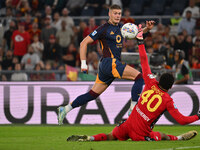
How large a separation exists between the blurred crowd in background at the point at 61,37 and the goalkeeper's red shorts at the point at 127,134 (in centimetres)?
697

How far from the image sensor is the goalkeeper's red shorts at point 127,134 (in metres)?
8.46

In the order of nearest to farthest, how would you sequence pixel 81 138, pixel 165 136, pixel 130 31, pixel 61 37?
pixel 81 138 → pixel 165 136 → pixel 130 31 → pixel 61 37

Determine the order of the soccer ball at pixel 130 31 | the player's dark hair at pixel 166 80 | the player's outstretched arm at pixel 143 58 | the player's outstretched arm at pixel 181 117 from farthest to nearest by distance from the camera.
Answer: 1. the soccer ball at pixel 130 31
2. the player's outstretched arm at pixel 143 58
3. the player's dark hair at pixel 166 80
4. the player's outstretched arm at pixel 181 117

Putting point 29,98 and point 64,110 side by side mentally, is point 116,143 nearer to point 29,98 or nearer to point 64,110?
point 64,110

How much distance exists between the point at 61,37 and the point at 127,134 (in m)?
9.92

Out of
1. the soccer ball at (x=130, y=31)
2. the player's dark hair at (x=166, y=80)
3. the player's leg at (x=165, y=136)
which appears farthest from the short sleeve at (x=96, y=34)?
the player's leg at (x=165, y=136)

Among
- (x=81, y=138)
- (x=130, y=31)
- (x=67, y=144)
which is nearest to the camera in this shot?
(x=67, y=144)

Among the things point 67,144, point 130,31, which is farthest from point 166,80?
point 67,144

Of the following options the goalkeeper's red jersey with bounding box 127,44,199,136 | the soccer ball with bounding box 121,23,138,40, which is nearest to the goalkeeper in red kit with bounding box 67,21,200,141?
the goalkeeper's red jersey with bounding box 127,44,199,136

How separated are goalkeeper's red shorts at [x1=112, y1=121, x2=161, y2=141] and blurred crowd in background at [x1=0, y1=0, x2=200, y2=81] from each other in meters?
6.97

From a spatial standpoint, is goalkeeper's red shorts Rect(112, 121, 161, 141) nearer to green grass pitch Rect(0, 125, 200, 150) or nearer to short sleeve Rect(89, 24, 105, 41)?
green grass pitch Rect(0, 125, 200, 150)

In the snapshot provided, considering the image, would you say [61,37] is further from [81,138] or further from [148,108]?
[148,108]

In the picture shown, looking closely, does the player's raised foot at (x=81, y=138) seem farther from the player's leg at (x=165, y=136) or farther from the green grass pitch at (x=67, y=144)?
the player's leg at (x=165, y=136)

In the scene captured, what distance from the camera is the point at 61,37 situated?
18031mm
